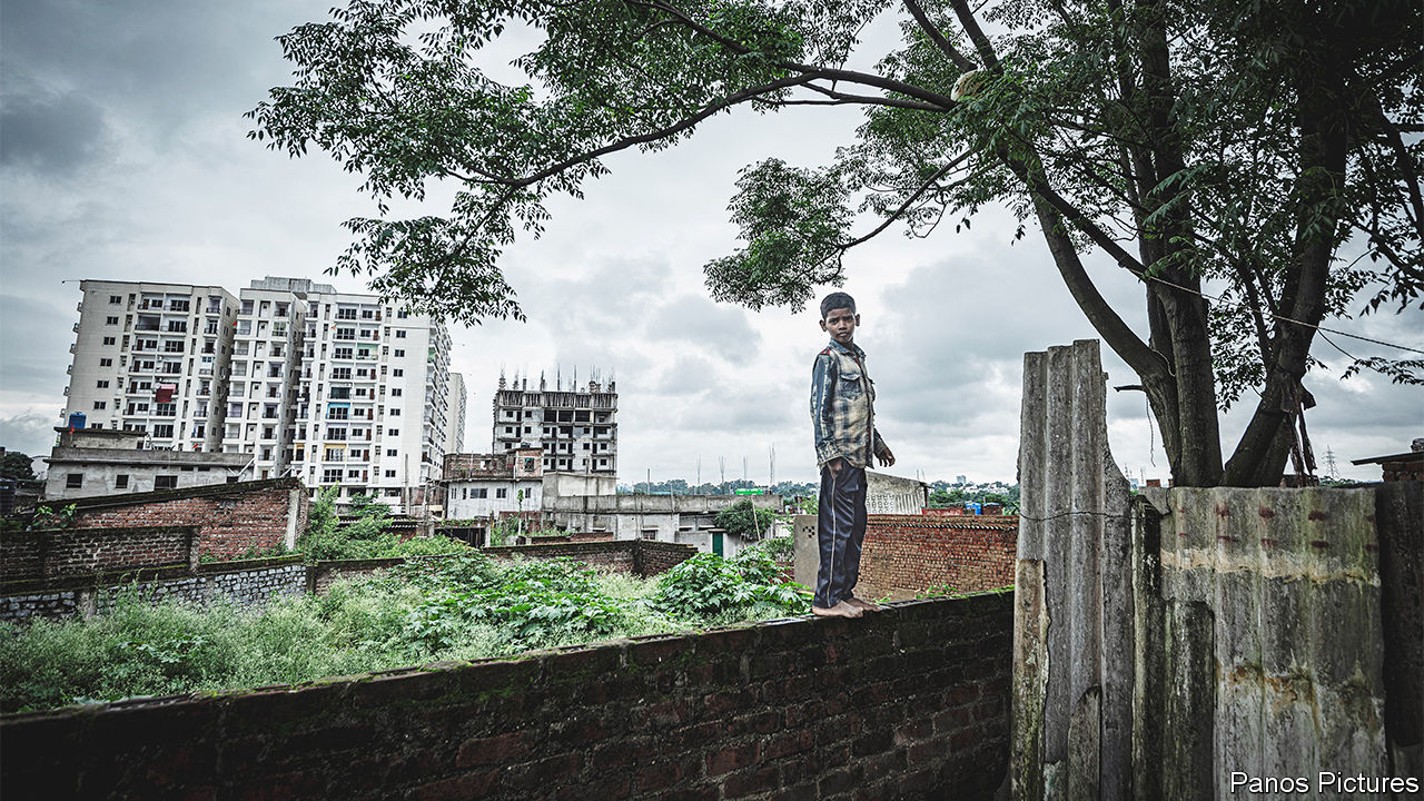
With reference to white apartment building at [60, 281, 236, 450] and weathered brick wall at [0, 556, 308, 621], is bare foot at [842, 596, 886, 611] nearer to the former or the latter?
weathered brick wall at [0, 556, 308, 621]

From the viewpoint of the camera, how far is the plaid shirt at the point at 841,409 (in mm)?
3658

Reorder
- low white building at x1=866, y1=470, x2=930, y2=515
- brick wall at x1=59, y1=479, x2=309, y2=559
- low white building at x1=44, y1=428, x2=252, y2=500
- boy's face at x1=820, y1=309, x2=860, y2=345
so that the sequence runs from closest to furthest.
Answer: boy's face at x1=820, y1=309, x2=860, y2=345 < brick wall at x1=59, y1=479, x2=309, y2=559 < low white building at x1=866, y1=470, x2=930, y2=515 < low white building at x1=44, y1=428, x2=252, y2=500

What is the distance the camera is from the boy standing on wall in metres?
3.62

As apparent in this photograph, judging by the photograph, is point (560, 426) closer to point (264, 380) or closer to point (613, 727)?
point (264, 380)

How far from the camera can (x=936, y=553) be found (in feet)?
36.0

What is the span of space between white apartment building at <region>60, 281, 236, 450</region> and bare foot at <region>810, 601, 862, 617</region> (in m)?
67.8

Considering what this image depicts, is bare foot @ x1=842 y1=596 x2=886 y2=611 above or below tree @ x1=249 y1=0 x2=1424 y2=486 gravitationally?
below

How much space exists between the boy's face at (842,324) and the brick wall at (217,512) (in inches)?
670

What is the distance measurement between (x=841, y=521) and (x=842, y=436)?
49cm

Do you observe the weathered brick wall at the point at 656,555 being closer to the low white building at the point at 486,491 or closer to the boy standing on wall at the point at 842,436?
the boy standing on wall at the point at 842,436

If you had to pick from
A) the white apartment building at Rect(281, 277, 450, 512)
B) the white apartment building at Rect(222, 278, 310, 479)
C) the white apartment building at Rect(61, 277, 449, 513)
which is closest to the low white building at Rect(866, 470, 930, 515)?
the white apartment building at Rect(61, 277, 449, 513)

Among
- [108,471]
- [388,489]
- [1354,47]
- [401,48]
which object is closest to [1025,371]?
[1354,47]

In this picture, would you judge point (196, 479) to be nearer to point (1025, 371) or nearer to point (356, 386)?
point (356, 386)

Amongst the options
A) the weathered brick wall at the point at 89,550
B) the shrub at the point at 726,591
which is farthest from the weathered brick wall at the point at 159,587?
the shrub at the point at 726,591
